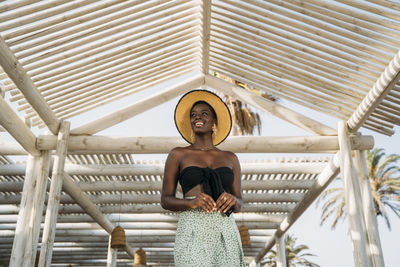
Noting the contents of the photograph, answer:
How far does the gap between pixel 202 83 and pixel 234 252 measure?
6438mm

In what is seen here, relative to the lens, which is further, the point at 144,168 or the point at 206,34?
the point at 144,168

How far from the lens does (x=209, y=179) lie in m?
2.35

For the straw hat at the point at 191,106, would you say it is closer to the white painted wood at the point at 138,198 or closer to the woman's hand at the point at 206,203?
the woman's hand at the point at 206,203

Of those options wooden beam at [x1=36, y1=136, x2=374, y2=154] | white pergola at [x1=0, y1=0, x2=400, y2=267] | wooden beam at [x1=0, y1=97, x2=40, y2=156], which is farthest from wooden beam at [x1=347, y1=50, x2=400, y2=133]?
wooden beam at [x1=0, y1=97, x2=40, y2=156]

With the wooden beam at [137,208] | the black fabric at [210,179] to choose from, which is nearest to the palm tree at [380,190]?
the wooden beam at [137,208]

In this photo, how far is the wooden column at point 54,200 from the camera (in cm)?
656

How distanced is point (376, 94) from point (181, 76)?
3690 mm

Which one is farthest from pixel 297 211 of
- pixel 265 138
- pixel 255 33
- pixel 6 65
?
pixel 6 65

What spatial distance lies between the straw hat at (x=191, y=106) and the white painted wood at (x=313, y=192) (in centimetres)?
499

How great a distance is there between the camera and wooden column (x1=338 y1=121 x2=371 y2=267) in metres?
6.52

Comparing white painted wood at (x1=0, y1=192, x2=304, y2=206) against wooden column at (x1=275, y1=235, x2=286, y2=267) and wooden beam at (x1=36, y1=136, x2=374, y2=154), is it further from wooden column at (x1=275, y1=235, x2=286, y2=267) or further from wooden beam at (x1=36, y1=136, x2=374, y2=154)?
wooden beam at (x1=36, y1=136, x2=374, y2=154)

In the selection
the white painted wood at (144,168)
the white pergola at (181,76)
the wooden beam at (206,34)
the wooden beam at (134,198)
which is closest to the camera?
the white pergola at (181,76)

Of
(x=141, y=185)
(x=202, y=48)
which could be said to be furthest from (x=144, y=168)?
(x=202, y=48)

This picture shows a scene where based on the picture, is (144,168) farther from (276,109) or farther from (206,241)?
(206,241)
